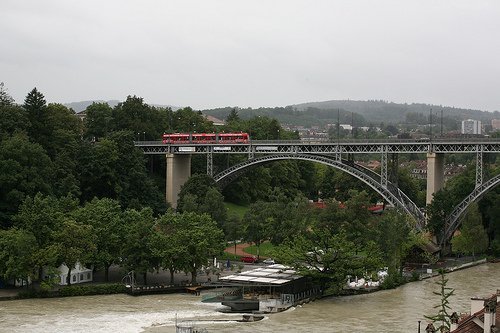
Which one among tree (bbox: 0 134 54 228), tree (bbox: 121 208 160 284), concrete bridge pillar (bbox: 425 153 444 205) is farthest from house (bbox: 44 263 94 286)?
concrete bridge pillar (bbox: 425 153 444 205)

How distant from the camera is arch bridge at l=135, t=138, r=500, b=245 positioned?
66500 mm

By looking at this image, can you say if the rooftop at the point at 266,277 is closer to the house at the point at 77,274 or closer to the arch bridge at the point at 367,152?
the house at the point at 77,274

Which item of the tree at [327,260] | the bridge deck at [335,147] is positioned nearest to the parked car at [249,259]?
the tree at [327,260]

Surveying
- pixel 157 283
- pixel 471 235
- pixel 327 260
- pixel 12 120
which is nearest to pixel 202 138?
pixel 12 120

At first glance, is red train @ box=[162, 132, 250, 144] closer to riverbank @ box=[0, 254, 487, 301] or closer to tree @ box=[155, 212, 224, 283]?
riverbank @ box=[0, 254, 487, 301]

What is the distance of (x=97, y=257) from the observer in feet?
171

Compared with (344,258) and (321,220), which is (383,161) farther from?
(344,258)

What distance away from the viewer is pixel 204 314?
44062 mm

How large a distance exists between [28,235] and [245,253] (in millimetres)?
23545

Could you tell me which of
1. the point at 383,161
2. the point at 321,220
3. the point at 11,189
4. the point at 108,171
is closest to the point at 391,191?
the point at 383,161

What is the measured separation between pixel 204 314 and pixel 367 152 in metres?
30.6

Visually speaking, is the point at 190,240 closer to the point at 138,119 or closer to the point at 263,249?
the point at 263,249

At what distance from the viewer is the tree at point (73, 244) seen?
1967 inches

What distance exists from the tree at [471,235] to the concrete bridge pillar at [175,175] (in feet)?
99.0
